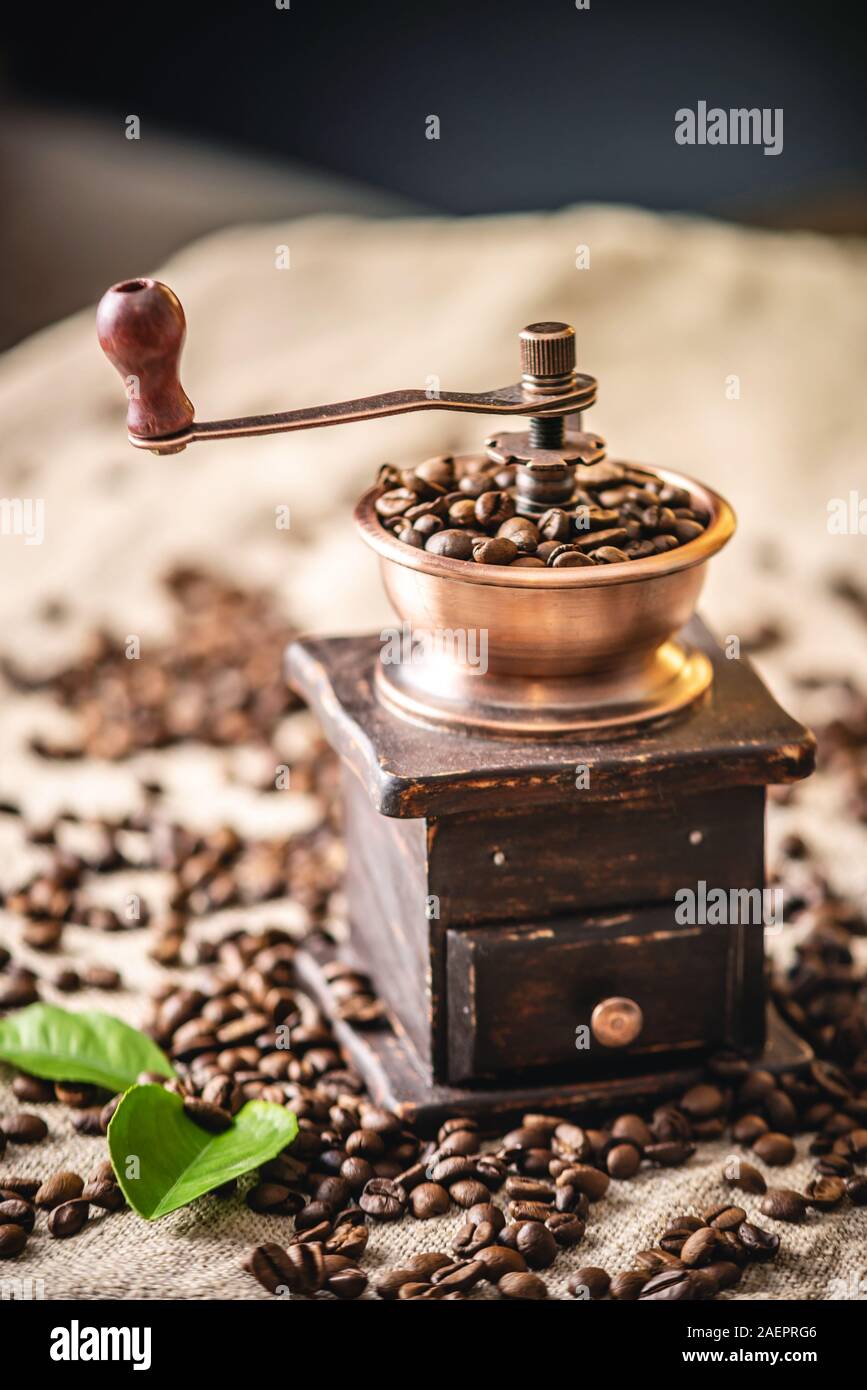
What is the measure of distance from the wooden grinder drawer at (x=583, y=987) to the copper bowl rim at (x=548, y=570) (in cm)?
38

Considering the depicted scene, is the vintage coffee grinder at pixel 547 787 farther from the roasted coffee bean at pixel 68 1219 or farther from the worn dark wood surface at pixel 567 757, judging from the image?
the roasted coffee bean at pixel 68 1219

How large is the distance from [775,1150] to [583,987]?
0.87ft

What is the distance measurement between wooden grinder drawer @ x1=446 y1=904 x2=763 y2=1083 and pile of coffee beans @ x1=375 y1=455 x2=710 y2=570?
0.39 metres

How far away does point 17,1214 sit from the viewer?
1.67m

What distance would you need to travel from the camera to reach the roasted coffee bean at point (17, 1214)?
1.66 m

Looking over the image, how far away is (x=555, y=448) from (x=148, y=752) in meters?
1.28

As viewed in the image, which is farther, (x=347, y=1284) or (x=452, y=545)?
(x=452, y=545)

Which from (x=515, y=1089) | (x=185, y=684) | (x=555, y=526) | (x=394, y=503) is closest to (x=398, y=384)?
(x=185, y=684)

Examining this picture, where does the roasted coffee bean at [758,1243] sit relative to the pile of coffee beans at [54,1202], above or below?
below

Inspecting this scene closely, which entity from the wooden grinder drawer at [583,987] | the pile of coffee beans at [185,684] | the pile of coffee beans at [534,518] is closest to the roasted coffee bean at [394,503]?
the pile of coffee beans at [534,518]

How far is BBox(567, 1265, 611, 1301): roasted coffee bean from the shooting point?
1554 mm

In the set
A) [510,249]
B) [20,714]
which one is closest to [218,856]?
[20,714]

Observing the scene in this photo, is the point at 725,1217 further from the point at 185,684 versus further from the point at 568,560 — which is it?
the point at 185,684

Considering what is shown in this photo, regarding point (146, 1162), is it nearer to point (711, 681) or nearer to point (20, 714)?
point (711, 681)
